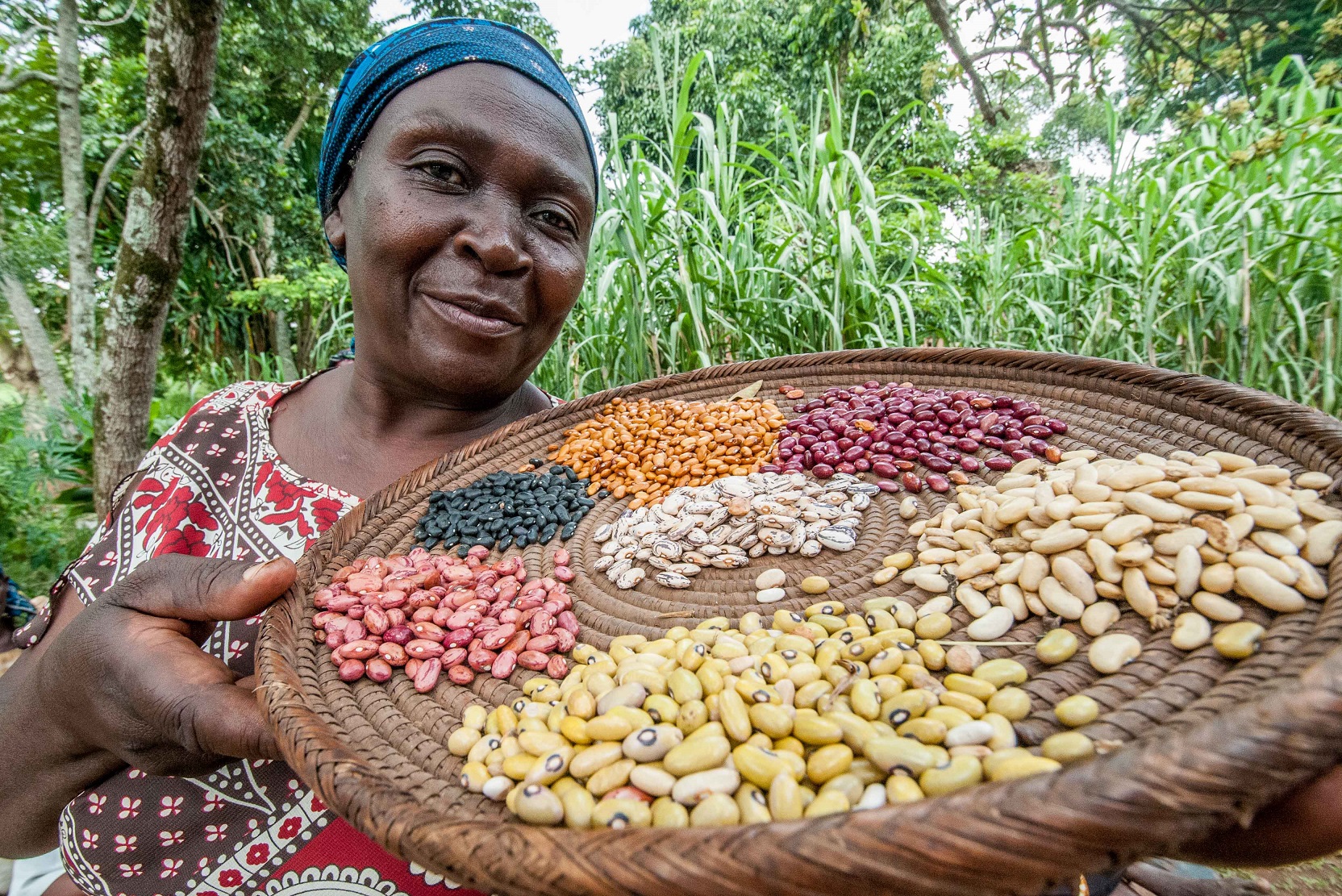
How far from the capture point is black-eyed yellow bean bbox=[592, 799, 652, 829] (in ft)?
2.36

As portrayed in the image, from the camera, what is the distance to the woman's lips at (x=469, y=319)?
4.55 feet

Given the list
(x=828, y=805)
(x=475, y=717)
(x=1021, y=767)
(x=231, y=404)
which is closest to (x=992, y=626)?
(x=1021, y=767)

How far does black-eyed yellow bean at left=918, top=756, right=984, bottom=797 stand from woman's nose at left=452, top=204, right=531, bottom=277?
45.1 inches

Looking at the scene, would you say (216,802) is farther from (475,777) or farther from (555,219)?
(555,219)

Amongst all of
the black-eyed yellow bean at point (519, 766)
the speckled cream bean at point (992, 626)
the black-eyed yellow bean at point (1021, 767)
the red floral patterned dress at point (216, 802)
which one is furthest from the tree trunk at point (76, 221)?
the black-eyed yellow bean at point (1021, 767)

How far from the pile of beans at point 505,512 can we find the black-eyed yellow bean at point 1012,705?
35.3 inches

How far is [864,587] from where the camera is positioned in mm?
1150

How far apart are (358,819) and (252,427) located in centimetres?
119

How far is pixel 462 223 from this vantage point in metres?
1.36

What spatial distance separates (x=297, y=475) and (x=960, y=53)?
4.80 metres

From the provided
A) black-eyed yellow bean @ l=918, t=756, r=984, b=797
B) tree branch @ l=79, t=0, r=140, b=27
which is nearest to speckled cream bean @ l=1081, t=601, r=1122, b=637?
black-eyed yellow bean @ l=918, t=756, r=984, b=797

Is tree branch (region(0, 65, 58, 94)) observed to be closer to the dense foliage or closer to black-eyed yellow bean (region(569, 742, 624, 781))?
the dense foliage

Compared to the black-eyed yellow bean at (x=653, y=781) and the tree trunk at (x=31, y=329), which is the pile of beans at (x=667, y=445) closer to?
the black-eyed yellow bean at (x=653, y=781)

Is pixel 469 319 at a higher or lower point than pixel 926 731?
higher
